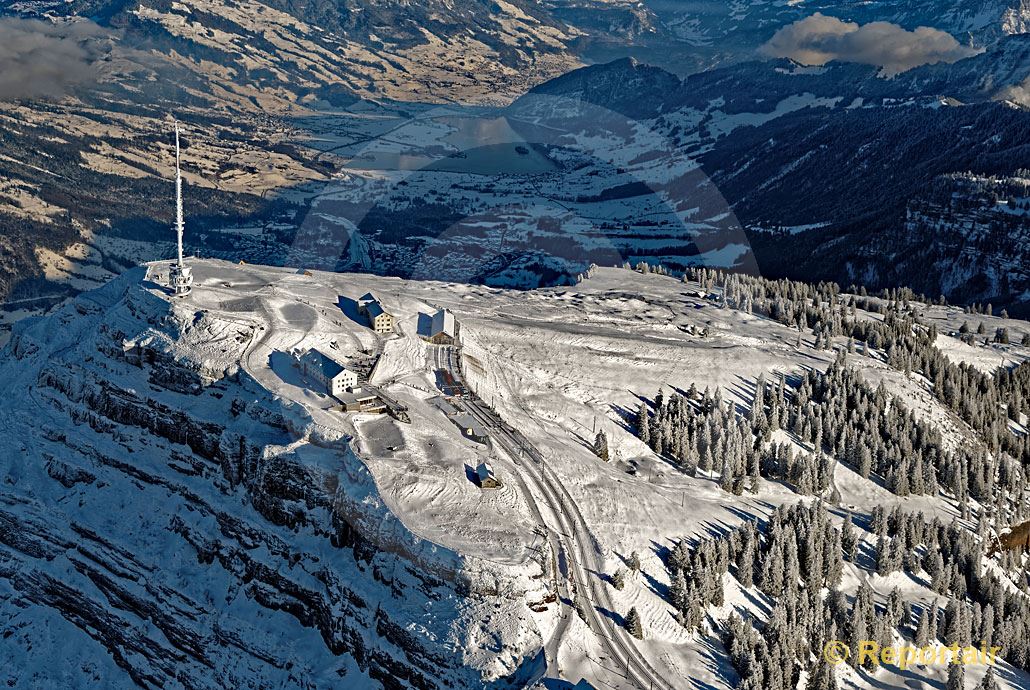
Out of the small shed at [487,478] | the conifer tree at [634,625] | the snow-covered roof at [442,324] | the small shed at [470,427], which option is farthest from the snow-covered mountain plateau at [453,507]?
the snow-covered roof at [442,324]

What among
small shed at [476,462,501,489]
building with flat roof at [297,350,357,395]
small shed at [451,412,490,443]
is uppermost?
building with flat roof at [297,350,357,395]

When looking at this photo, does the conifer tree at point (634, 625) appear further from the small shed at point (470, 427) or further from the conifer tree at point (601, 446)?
the conifer tree at point (601, 446)

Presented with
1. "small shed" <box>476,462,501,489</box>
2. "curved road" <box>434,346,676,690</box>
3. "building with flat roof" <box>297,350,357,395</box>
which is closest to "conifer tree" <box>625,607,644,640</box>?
"curved road" <box>434,346,676,690</box>

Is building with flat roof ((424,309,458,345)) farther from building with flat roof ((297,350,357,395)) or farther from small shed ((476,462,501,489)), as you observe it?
small shed ((476,462,501,489))

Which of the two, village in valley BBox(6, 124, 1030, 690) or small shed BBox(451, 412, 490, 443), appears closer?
village in valley BBox(6, 124, 1030, 690)

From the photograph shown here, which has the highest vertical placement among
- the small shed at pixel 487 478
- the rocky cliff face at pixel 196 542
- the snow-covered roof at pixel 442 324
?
the snow-covered roof at pixel 442 324

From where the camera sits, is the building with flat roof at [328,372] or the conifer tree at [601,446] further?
the conifer tree at [601,446]

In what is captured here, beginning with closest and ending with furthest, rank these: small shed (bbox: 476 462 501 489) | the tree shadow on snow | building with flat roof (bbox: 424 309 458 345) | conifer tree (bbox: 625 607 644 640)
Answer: conifer tree (bbox: 625 607 644 640) < small shed (bbox: 476 462 501 489) < building with flat roof (bbox: 424 309 458 345) < the tree shadow on snow

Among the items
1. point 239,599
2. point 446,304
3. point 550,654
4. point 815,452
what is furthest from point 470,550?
point 446,304
